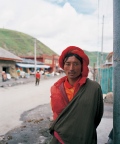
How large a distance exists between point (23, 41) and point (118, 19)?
12744 cm

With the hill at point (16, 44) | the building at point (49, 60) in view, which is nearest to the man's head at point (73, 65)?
the building at point (49, 60)

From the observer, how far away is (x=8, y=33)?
128 m

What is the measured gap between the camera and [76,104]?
172cm

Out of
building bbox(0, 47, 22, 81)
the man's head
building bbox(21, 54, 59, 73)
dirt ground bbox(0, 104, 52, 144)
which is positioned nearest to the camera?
the man's head

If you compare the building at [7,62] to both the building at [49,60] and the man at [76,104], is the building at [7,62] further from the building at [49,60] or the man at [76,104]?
the building at [49,60]

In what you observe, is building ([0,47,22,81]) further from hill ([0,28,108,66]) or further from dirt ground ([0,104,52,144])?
hill ([0,28,108,66])

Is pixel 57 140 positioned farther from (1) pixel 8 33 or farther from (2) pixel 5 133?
(1) pixel 8 33

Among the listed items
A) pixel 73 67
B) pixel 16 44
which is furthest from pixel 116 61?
pixel 16 44

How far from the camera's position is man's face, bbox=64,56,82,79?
193cm

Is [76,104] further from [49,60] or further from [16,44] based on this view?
[16,44]

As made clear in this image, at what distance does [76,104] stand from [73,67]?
0.38 m

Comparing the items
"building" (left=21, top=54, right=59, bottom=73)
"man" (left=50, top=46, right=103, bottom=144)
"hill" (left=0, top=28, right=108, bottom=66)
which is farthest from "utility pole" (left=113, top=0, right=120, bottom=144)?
"hill" (left=0, top=28, right=108, bottom=66)

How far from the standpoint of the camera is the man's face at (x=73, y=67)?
193 centimetres

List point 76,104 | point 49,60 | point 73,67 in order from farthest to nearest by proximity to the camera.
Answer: point 49,60 → point 73,67 → point 76,104
